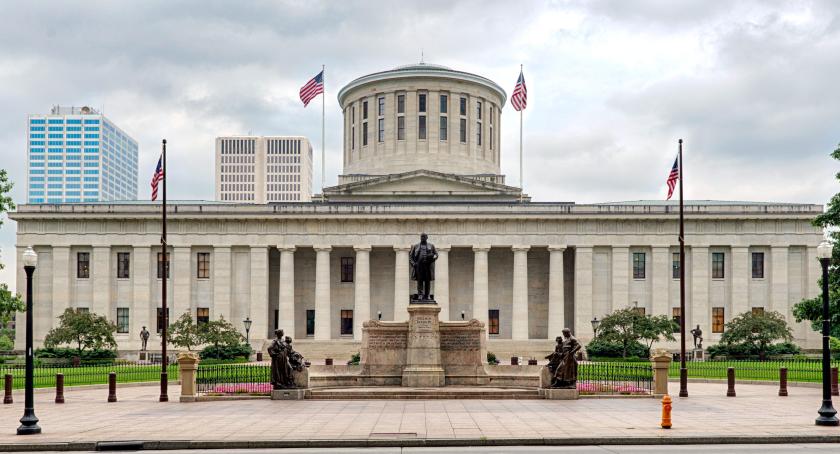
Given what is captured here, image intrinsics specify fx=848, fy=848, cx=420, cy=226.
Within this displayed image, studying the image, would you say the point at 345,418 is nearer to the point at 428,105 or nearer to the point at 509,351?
the point at 509,351

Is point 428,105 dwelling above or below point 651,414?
above

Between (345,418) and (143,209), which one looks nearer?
(345,418)

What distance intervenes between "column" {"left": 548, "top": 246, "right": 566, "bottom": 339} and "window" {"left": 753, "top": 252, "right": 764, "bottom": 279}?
50.7ft

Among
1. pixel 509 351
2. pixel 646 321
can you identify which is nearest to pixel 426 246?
pixel 646 321

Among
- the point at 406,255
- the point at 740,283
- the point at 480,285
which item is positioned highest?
the point at 406,255

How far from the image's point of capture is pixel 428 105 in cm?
7962

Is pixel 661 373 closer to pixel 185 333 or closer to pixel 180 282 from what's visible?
pixel 185 333

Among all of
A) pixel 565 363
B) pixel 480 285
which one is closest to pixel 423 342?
pixel 565 363

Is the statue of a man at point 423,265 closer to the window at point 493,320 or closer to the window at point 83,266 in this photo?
the window at point 493,320

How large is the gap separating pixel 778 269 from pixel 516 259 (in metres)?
20.8

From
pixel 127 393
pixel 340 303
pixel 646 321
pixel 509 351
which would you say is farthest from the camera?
pixel 340 303

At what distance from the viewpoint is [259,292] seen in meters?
68.4

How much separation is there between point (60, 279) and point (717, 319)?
Result: 52769 mm

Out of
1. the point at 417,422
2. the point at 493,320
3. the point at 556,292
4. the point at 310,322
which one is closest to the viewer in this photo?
the point at 417,422
